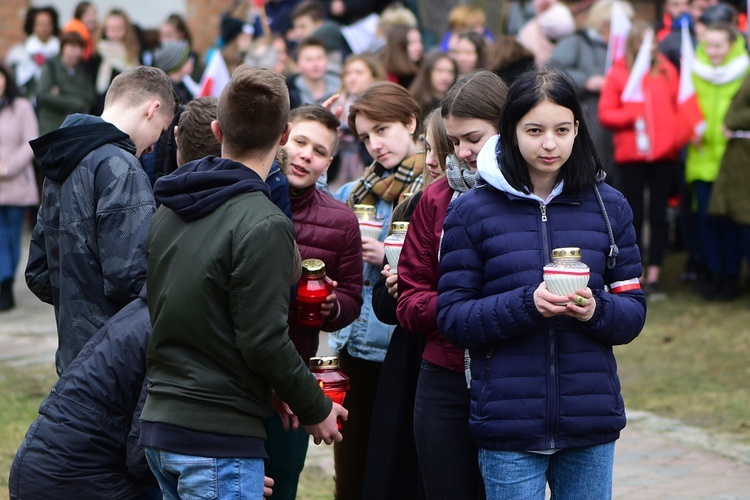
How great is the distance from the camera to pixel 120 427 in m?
Result: 3.63

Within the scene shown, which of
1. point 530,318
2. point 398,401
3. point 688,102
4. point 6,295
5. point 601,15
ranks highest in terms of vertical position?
point 601,15

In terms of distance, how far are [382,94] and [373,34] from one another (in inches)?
318

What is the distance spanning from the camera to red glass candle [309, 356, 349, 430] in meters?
3.78

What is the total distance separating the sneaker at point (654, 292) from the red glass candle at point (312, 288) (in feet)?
22.2

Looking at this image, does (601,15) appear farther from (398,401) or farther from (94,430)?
(94,430)

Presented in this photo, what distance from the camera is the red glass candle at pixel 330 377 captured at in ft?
12.4

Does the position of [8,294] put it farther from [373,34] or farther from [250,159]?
[250,159]

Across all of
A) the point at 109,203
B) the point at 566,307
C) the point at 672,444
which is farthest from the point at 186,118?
the point at 672,444

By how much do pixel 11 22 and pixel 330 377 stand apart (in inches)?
563

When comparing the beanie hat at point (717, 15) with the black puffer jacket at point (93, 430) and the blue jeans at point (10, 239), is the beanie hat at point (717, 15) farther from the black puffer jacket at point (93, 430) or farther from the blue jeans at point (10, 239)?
the black puffer jacket at point (93, 430)

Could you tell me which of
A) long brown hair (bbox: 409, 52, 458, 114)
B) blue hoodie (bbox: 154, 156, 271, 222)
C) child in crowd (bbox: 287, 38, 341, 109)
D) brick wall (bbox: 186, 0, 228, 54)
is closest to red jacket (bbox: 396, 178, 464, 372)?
blue hoodie (bbox: 154, 156, 271, 222)

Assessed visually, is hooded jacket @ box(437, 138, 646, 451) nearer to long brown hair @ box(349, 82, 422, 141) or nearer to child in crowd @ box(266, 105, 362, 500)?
child in crowd @ box(266, 105, 362, 500)

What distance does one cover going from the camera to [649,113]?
33.5ft

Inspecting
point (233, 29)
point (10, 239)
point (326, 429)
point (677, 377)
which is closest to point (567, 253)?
point (326, 429)
